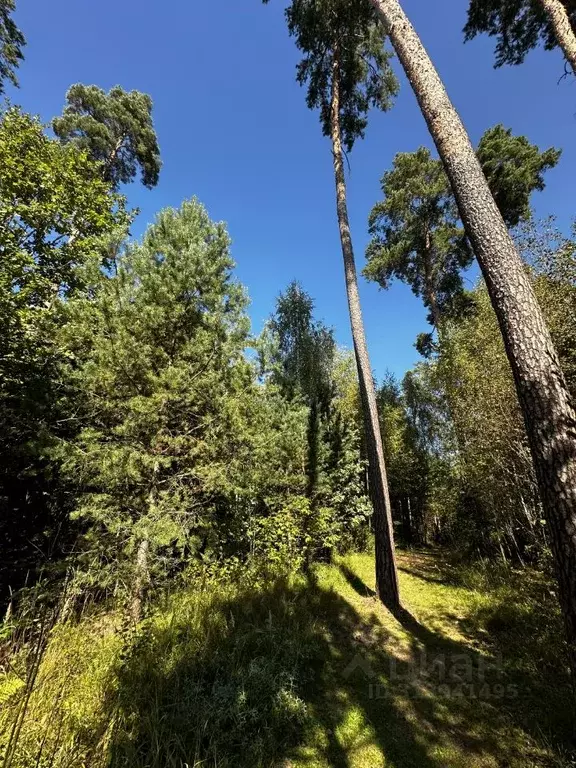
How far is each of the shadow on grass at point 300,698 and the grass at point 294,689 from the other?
13 mm

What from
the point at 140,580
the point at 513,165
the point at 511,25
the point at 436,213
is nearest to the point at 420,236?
the point at 436,213

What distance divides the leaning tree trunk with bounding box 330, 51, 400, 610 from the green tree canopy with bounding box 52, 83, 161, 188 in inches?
305

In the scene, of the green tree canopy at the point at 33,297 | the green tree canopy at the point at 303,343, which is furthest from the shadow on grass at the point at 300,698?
the green tree canopy at the point at 303,343

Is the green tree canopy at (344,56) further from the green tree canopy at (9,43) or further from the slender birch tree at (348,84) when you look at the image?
the green tree canopy at (9,43)

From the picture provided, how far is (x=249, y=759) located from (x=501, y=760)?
6.32ft

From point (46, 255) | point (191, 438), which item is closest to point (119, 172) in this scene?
point (46, 255)

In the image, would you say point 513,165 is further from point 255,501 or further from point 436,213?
point 255,501

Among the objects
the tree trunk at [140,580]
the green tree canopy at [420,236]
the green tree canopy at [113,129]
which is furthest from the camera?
the green tree canopy at [420,236]

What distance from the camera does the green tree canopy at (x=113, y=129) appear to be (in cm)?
1058

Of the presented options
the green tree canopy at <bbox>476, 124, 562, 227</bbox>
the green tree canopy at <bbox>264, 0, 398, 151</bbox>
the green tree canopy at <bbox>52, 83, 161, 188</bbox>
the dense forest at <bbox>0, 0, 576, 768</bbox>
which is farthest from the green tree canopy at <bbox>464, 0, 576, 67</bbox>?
the green tree canopy at <bbox>52, 83, 161, 188</bbox>

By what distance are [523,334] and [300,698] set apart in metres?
3.87

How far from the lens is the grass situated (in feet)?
7.65

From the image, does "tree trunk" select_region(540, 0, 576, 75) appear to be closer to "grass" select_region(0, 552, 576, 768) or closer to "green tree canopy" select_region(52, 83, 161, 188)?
"grass" select_region(0, 552, 576, 768)

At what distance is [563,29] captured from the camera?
18.1ft
